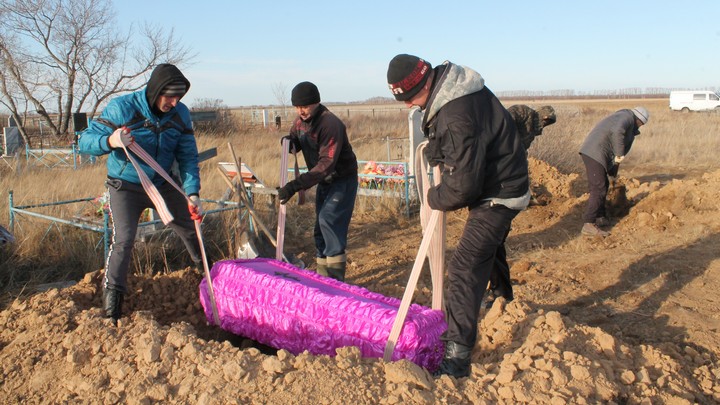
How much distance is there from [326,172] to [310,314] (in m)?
1.40

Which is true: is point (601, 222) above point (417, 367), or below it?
below

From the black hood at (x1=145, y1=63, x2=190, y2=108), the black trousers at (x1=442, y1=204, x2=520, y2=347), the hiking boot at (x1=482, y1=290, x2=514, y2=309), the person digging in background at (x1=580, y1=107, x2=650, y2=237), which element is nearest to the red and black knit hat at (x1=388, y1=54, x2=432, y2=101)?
the black trousers at (x1=442, y1=204, x2=520, y2=347)

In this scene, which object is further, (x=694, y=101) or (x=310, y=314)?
(x=694, y=101)

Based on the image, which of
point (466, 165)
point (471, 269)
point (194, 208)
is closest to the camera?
point (466, 165)

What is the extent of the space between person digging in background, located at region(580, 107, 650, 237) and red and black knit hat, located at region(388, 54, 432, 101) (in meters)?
4.93

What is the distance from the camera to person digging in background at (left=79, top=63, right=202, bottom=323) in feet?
12.7

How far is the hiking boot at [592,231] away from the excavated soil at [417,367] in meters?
1.05

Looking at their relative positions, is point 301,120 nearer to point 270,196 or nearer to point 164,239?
point 164,239

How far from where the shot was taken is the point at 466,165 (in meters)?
2.99

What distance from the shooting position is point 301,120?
16.7 feet

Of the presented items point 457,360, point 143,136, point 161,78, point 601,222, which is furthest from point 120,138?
point 601,222

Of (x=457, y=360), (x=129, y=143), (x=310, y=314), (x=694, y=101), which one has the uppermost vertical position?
(x=694, y=101)

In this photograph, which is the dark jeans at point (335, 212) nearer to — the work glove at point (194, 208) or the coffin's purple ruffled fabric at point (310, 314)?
the coffin's purple ruffled fabric at point (310, 314)

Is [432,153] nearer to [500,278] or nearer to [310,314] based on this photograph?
[310,314]
